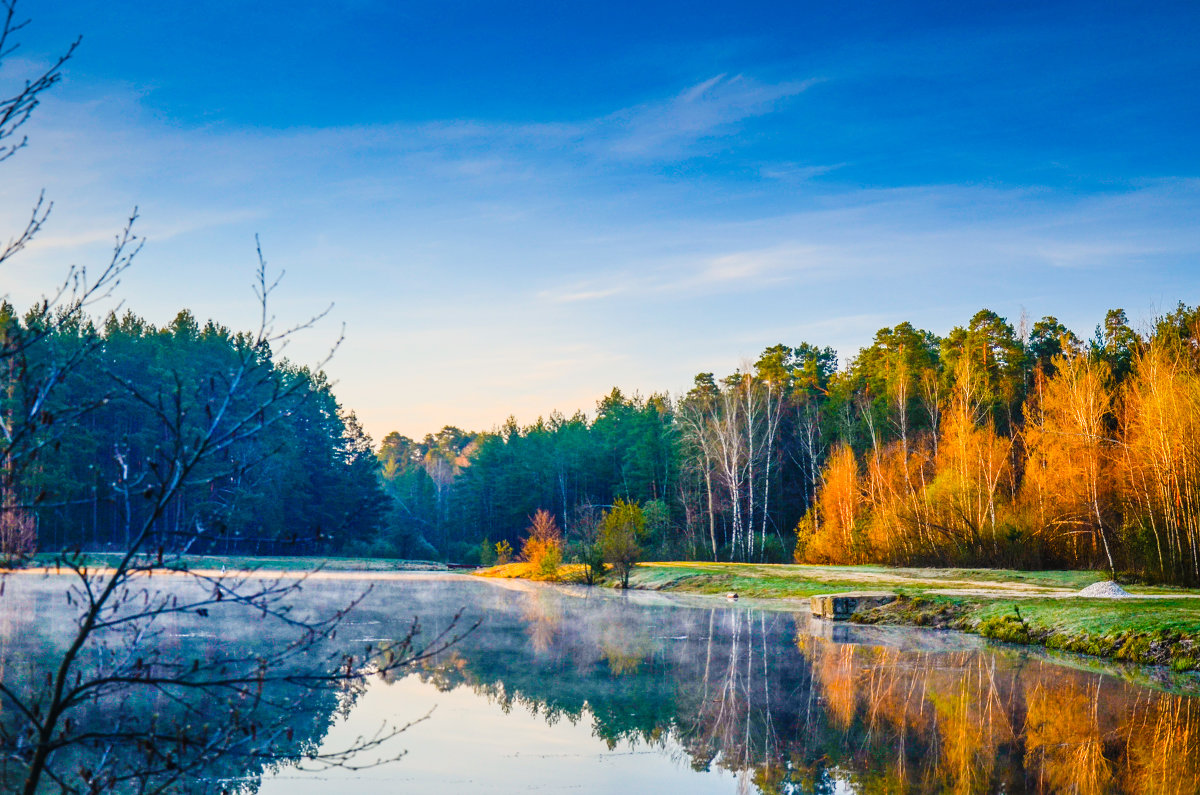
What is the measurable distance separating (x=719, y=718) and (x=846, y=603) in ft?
46.9

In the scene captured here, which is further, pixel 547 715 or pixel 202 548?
A: pixel 202 548

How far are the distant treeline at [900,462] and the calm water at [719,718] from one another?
16.1 meters

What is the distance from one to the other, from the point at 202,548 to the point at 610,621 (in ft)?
→ 151

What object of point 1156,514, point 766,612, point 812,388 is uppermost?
point 812,388

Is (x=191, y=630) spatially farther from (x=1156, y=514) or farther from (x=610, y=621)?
(x=1156, y=514)

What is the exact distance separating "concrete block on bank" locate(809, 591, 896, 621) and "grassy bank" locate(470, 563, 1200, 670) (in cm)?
31

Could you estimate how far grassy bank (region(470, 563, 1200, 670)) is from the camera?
15.6 m

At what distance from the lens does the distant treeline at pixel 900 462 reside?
29266 mm

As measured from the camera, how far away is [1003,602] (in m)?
21.6

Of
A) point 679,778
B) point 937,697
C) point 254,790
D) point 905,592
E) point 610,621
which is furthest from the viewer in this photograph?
point 905,592

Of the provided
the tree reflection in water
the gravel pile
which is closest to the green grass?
the gravel pile

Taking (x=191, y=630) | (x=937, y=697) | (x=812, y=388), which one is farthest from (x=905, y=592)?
(x=812, y=388)

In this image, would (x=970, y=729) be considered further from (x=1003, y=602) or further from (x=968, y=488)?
(x=968, y=488)

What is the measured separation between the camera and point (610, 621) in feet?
68.2
